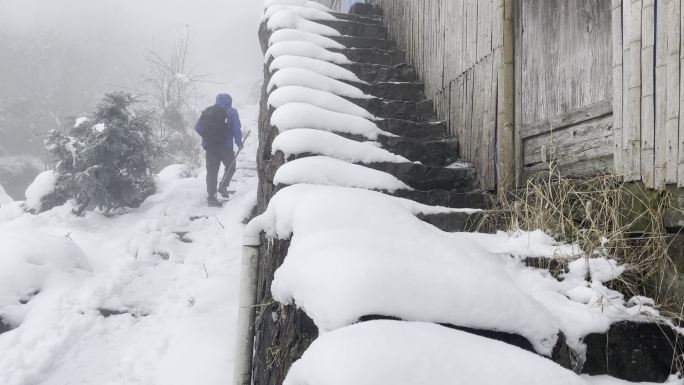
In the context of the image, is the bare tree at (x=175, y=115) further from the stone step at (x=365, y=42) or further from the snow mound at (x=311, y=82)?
the snow mound at (x=311, y=82)

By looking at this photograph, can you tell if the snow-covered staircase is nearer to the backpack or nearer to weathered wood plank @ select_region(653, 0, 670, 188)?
weathered wood plank @ select_region(653, 0, 670, 188)

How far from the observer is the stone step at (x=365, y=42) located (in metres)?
5.51

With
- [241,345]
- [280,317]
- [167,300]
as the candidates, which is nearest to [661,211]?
[280,317]

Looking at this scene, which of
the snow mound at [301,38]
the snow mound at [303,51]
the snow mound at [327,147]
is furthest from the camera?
the snow mound at [301,38]

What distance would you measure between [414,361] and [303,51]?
4328 mm

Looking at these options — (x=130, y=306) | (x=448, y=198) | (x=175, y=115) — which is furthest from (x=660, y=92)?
(x=175, y=115)

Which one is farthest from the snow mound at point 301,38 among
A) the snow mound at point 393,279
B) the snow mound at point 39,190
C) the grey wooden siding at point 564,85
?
the snow mound at point 39,190

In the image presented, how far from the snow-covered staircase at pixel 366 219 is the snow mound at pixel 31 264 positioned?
2.19 metres

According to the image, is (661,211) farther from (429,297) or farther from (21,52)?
(21,52)

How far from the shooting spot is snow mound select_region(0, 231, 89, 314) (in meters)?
3.91

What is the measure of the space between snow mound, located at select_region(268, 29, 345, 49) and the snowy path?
248cm

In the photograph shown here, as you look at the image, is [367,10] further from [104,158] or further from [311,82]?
[104,158]

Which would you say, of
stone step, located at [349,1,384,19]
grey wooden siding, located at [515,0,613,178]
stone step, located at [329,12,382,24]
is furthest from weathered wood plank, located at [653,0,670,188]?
stone step, located at [349,1,384,19]

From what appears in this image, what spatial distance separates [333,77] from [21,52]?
30868 mm
